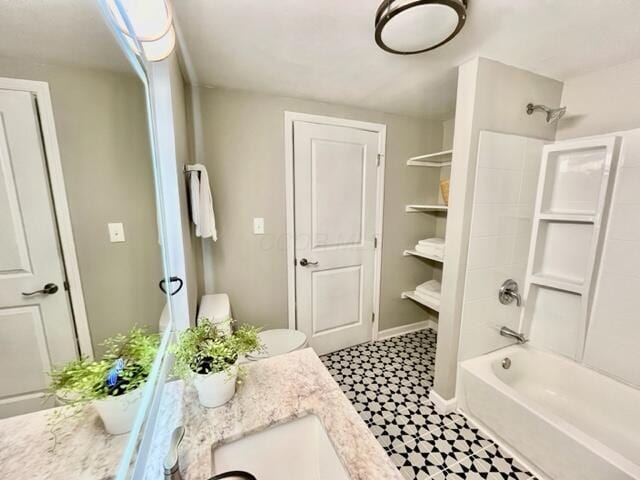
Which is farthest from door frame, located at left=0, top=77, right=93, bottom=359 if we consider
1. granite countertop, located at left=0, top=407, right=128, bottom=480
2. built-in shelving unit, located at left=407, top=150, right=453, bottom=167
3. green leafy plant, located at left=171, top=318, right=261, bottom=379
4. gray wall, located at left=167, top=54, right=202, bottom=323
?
built-in shelving unit, located at left=407, top=150, right=453, bottom=167

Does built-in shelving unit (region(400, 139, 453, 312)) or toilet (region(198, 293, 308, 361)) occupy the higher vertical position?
built-in shelving unit (region(400, 139, 453, 312))

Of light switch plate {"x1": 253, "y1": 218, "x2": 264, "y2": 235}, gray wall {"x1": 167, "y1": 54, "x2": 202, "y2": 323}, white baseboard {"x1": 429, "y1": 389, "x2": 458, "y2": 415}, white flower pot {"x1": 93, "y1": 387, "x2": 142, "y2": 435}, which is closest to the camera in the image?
white flower pot {"x1": 93, "y1": 387, "x2": 142, "y2": 435}

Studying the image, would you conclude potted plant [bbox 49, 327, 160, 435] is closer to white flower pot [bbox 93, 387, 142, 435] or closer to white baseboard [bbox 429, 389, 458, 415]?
white flower pot [bbox 93, 387, 142, 435]

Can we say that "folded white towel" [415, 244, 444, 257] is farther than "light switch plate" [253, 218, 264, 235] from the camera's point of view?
Yes

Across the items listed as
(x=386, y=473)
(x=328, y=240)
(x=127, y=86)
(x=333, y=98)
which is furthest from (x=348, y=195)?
(x=386, y=473)

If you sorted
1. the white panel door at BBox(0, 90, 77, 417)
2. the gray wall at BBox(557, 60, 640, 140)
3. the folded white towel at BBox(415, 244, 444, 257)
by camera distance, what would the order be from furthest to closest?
1. the folded white towel at BBox(415, 244, 444, 257)
2. the gray wall at BBox(557, 60, 640, 140)
3. the white panel door at BBox(0, 90, 77, 417)

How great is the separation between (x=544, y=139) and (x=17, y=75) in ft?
7.85

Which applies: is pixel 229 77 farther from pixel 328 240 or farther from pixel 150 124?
pixel 328 240

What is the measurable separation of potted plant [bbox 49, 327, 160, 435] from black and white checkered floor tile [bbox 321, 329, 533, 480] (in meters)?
1.40

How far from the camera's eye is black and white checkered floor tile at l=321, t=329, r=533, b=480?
4.53ft

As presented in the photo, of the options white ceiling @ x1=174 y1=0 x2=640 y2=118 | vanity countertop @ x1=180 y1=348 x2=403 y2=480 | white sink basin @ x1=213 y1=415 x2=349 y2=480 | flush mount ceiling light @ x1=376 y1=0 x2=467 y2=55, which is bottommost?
white sink basin @ x1=213 y1=415 x2=349 y2=480

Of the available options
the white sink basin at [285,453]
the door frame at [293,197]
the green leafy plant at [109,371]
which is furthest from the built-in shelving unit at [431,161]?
the green leafy plant at [109,371]

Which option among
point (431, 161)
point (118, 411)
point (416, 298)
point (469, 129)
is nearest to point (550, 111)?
point (469, 129)

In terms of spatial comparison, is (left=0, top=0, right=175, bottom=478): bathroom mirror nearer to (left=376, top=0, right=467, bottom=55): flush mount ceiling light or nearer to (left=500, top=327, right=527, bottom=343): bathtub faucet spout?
(left=376, top=0, right=467, bottom=55): flush mount ceiling light
